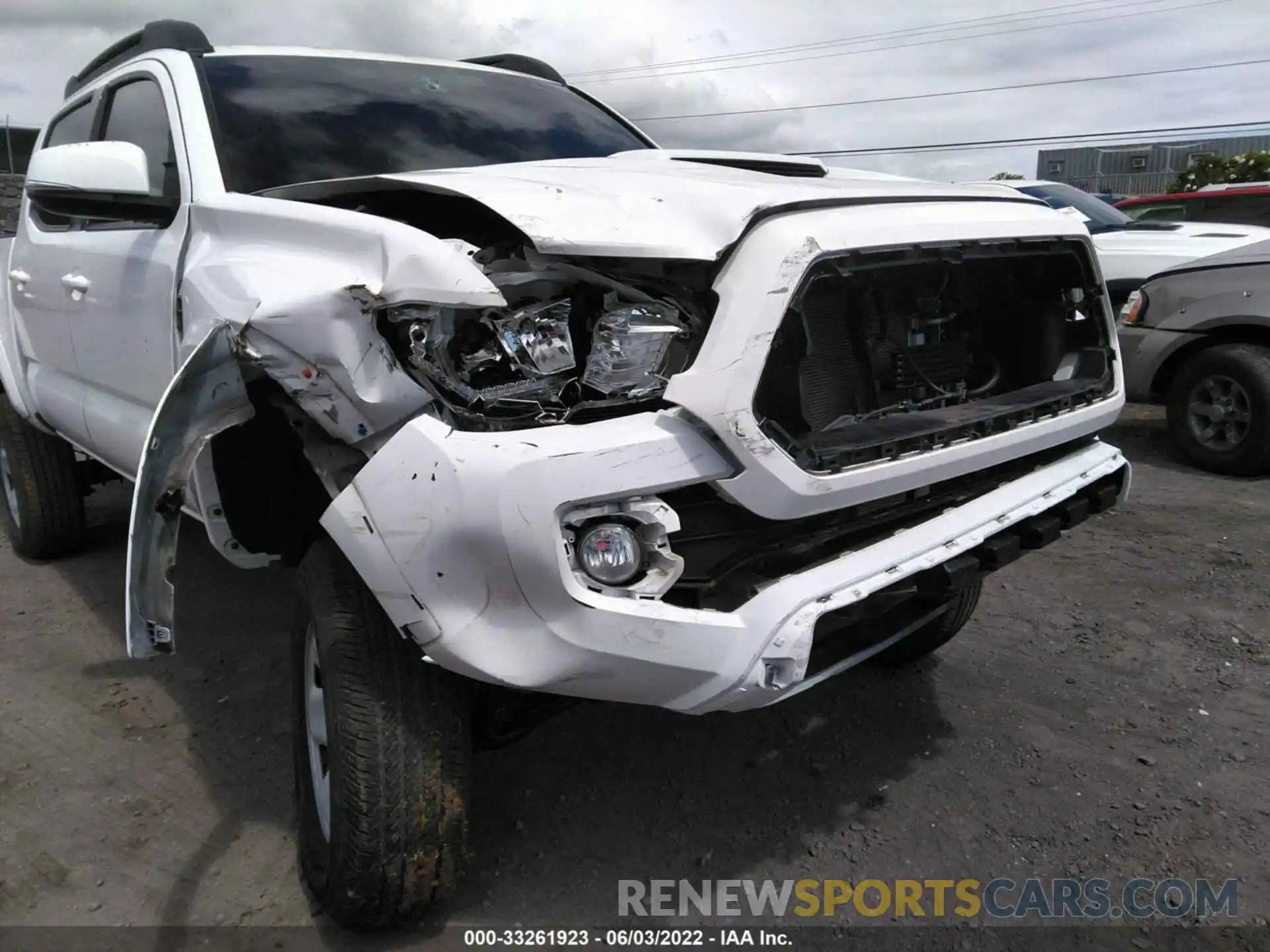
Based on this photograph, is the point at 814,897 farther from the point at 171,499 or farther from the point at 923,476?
the point at 171,499

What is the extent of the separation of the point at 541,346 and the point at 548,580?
0.47 m

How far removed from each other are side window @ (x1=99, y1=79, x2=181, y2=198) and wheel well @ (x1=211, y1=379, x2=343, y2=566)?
0.85 m

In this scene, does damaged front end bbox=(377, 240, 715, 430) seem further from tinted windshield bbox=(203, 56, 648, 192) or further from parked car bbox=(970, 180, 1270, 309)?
parked car bbox=(970, 180, 1270, 309)

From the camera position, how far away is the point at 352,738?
6.78ft

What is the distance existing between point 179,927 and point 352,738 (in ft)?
2.39

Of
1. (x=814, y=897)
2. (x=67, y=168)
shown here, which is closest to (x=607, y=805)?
(x=814, y=897)

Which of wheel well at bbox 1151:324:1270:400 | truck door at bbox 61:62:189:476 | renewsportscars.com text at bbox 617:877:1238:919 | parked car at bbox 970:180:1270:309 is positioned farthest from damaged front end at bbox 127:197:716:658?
parked car at bbox 970:180:1270:309

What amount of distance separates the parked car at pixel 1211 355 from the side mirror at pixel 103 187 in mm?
5552

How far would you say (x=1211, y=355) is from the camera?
5988 mm

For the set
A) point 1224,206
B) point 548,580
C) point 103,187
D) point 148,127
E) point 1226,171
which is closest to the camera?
point 548,580

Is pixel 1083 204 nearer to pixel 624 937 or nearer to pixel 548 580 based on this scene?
pixel 624 937

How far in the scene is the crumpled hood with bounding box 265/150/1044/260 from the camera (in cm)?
194

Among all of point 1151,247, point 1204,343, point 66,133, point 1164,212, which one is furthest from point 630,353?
point 1164,212

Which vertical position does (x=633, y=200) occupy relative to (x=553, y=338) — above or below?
above
